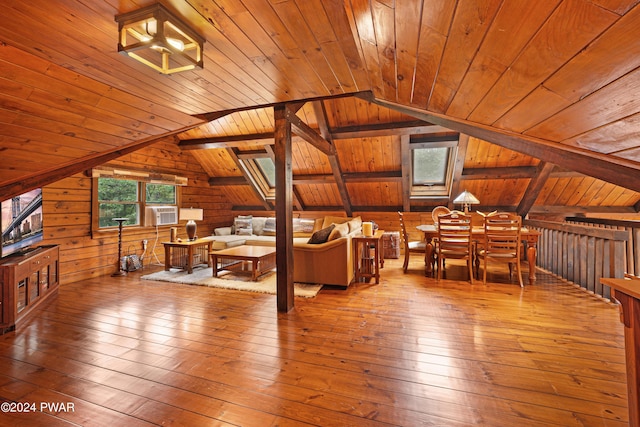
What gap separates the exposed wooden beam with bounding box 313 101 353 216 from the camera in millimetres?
4250

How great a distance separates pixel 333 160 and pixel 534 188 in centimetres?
366

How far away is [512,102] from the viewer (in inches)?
49.4

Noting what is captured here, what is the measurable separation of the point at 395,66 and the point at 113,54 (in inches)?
68.3

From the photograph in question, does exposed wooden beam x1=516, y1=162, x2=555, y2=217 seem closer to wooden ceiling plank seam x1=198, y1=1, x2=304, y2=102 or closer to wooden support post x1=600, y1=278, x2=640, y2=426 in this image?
wooden support post x1=600, y1=278, x2=640, y2=426

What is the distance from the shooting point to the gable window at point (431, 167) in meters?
4.65

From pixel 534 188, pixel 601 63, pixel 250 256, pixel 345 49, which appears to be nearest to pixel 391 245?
pixel 534 188

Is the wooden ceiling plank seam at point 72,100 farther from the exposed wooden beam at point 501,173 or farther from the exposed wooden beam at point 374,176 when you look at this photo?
the exposed wooden beam at point 501,173

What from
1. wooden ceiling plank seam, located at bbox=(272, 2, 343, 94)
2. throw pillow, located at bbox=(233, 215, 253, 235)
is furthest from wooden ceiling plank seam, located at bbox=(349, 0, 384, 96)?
throw pillow, located at bbox=(233, 215, 253, 235)

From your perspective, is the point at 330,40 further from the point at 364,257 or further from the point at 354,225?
the point at 364,257

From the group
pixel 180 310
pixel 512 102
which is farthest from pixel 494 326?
pixel 180 310

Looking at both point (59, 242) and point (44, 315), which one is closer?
point (44, 315)

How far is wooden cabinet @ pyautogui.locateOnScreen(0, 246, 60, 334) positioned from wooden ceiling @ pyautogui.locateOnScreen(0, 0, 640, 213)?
0.76m

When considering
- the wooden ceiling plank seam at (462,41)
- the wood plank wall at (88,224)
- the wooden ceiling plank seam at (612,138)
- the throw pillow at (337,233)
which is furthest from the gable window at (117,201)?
the wooden ceiling plank seam at (612,138)

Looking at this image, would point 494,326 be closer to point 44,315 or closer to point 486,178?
point 486,178
